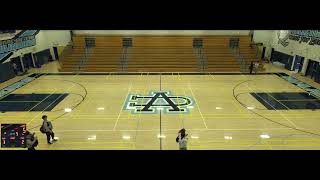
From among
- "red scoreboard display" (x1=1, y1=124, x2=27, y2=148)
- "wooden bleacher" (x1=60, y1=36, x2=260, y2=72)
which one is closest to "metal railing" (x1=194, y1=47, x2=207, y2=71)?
"wooden bleacher" (x1=60, y1=36, x2=260, y2=72)

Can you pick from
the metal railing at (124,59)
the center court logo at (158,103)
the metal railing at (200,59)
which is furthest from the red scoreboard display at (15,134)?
the metal railing at (200,59)

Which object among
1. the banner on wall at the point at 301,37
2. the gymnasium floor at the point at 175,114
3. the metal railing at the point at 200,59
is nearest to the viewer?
the gymnasium floor at the point at 175,114

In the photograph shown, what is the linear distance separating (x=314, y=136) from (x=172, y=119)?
6.24 metres

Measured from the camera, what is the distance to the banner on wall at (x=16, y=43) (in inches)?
787

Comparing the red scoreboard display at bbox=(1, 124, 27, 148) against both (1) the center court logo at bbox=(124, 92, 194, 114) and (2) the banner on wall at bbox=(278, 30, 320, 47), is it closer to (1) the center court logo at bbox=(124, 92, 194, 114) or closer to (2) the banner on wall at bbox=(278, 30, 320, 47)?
(1) the center court logo at bbox=(124, 92, 194, 114)

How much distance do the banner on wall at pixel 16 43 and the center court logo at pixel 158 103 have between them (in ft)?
37.3

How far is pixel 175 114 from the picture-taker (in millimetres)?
13297

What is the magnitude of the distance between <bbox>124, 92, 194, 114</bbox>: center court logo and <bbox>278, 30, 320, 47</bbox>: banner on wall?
37.3 ft

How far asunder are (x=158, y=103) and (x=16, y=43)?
14544 millimetres

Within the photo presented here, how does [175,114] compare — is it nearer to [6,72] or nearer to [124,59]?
[124,59]

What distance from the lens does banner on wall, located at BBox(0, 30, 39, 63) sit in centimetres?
1999

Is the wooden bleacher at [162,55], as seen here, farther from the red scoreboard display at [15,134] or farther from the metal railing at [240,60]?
the red scoreboard display at [15,134]
